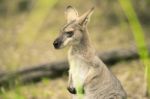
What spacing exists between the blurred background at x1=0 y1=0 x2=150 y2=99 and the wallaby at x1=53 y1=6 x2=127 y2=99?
1.47m

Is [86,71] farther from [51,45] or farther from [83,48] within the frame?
[51,45]

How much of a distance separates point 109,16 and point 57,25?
119 cm


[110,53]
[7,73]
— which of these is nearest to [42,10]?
[7,73]

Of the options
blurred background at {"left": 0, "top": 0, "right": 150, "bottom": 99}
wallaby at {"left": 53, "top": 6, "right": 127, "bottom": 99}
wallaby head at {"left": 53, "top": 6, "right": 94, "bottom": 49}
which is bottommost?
blurred background at {"left": 0, "top": 0, "right": 150, "bottom": 99}

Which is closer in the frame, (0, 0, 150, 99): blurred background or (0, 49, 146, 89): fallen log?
(0, 0, 150, 99): blurred background

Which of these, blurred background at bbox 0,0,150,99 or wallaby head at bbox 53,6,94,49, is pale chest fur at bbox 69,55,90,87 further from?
blurred background at bbox 0,0,150,99

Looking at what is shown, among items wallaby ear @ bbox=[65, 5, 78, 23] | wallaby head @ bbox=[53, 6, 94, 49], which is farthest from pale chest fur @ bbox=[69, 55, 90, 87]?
wallaby ear @ bbox=[65, 5, 78, 23]

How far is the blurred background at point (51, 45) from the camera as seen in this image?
7.72 metres

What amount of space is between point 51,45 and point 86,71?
17.9 feet

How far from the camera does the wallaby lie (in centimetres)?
501

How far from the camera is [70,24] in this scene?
5.02m

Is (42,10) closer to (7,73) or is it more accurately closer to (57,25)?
(7,73)

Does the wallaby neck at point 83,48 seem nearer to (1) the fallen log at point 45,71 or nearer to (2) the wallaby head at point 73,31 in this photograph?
(2) the wallaby head at point 73,31

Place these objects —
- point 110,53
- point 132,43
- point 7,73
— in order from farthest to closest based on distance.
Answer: point 132,43 → point 110,53 → point 7,73
